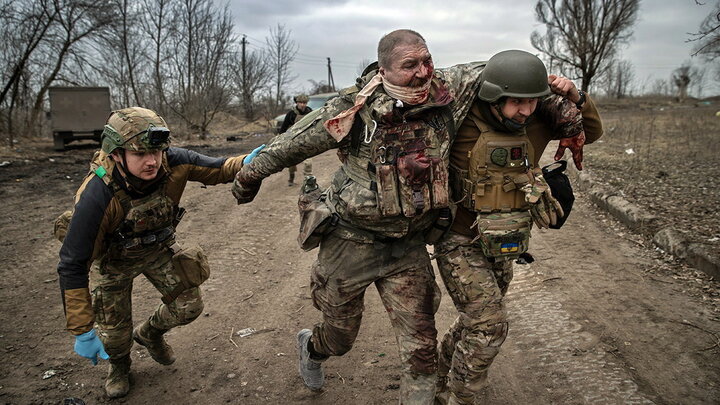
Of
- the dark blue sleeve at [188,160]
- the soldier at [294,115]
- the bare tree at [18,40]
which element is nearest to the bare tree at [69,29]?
the bare tree at [18,40]

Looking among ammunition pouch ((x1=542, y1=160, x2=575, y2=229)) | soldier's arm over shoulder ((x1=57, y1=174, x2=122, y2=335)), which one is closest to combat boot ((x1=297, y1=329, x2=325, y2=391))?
soldier's arm over shoulder ((x1=57, y1=174, x2=122, y2=335))

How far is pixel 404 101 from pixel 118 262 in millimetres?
2207

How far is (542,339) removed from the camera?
404 centimetres

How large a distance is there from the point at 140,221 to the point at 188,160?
0.52 metres

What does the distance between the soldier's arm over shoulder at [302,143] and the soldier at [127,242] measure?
69 centimetres

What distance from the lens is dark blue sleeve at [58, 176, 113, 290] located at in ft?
9.48

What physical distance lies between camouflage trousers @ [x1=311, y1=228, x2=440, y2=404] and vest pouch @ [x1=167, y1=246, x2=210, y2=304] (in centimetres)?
98

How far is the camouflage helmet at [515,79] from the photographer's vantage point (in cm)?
266

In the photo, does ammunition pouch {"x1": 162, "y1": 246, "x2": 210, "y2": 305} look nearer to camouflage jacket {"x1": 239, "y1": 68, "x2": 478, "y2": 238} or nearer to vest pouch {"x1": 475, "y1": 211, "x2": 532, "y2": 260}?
camouflage jacket {"x1": 239, "y1": 68, "x2": 478, "y2": 238}

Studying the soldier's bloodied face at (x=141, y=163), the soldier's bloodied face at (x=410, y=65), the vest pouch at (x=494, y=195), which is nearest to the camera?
the soldier's bloodied face at (x=410, y=65)

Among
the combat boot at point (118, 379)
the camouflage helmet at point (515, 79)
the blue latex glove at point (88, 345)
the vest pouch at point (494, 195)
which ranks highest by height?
the camouflage helmet at point (515, 79)

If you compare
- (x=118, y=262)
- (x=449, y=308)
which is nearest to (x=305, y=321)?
(x=449, y=308)

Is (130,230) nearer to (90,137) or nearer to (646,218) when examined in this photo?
(646,218)

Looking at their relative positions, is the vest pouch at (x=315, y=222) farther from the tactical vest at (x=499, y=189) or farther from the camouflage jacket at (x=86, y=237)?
the camouflage jacket at (x=86, y=237)
